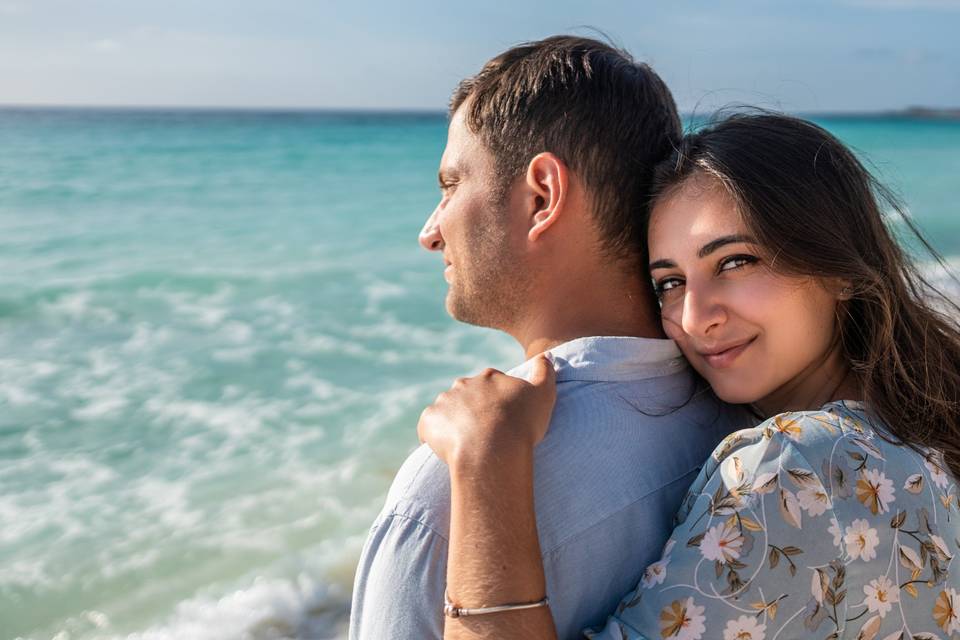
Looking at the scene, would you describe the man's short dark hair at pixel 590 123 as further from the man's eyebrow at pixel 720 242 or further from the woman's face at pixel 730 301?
the man's eyebrow at pixel 720 242

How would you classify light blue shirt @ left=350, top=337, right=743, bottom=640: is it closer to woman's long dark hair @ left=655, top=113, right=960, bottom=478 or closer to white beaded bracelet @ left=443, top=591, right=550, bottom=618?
white beaded bracelet @ left=443, top=591, right=550, bottom=618

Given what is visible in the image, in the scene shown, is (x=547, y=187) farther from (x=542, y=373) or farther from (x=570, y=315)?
(x=542, y=373)

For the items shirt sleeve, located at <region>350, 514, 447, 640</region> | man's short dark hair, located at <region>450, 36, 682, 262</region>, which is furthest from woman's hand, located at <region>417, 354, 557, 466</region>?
man's short dark hair, located at <region>450, 36, 682, 262</region>

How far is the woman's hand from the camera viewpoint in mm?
1775

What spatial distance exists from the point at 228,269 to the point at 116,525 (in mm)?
7611

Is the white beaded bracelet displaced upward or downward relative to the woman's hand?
downward

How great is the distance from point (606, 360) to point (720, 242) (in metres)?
0.35

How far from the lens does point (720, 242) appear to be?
213cm

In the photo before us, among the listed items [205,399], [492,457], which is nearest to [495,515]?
[492,457]

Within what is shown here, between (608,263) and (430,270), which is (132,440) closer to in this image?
(608,263)

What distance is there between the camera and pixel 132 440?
23.4 feet

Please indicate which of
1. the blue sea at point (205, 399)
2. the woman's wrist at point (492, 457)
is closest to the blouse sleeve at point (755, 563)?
the woman's wrist at point (492, 457)

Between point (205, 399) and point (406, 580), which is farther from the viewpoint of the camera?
point (205, 399)

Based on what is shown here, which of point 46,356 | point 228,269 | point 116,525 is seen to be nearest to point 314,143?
point 228,269
